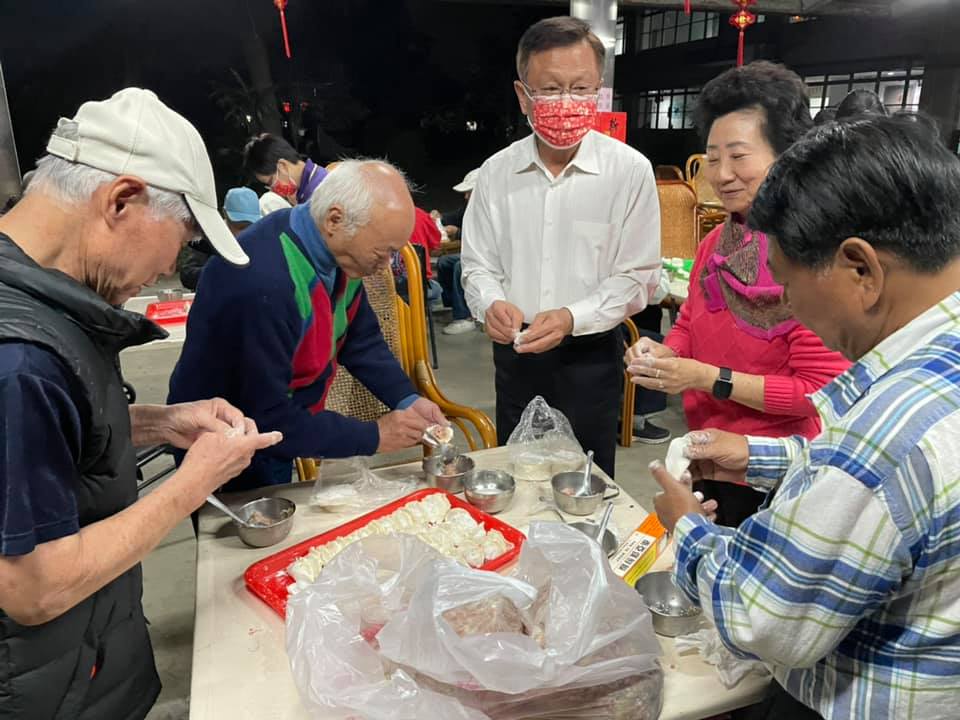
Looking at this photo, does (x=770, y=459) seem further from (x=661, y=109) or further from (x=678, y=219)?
(x=661, y=109)

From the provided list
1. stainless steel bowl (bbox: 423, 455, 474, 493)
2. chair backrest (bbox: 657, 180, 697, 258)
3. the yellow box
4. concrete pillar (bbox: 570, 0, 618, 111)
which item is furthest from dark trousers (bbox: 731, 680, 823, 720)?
concrete pillar (bbox: 570, 0, 618, 111)

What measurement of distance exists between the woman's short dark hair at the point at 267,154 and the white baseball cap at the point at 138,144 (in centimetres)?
313

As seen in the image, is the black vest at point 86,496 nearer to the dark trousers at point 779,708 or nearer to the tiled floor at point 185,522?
the dark trousers at point 779,708

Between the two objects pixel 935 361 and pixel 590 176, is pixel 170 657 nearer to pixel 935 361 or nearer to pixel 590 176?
pixel 590 176

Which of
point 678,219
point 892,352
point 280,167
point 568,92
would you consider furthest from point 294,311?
point 678,219

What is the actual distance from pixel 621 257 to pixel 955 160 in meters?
1.40

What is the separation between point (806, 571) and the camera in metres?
0.66

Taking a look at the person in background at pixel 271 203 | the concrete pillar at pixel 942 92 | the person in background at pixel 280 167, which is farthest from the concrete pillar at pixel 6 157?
the concrete pillar at pixel 942 92

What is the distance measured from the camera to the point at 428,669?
0.83 m

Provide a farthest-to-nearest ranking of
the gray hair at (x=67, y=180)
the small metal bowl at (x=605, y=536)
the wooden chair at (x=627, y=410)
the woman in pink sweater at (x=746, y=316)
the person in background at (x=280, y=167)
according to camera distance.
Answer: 1. the person in background at (x=280, y=167)
2. the wooden chair at (x=627, y=410)
3. the woman in pink sweater at (x=746, y=316)
4. the small metal bowl at (x=605, y=536)
5. the gray hair at (x=67, y=180)

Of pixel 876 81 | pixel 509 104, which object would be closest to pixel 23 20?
pixel 509 104

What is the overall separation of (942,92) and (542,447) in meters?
9.53

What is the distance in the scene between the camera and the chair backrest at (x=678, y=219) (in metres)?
4.46

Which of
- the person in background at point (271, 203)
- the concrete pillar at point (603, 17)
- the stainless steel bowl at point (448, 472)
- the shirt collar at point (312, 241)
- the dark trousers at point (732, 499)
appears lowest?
the dark trousers at point (732, 499)
